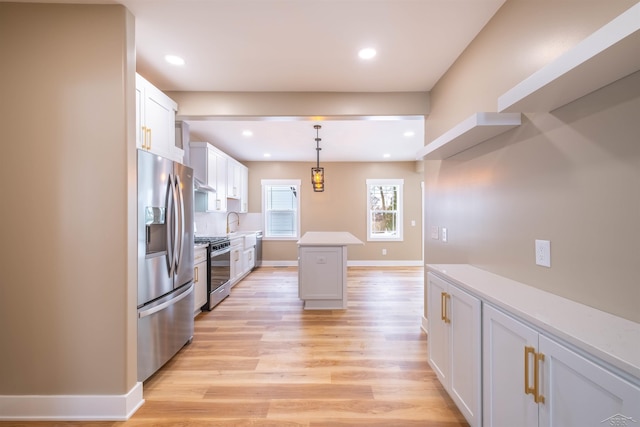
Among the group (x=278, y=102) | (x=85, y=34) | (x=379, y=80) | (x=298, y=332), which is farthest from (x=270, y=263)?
(x=85, y=34)

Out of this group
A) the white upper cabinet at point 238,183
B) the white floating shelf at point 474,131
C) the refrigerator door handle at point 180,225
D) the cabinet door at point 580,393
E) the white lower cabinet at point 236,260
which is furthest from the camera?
→ the white upper cabinet at point 238,183

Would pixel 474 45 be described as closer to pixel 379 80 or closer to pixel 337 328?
pixel 379 80

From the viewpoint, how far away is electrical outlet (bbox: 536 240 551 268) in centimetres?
141

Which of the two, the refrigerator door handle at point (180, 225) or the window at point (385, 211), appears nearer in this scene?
the refrigerator door handle at point (180, 225)

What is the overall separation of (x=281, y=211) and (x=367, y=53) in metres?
5.31

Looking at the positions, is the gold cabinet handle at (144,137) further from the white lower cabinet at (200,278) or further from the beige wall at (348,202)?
the beige wall at (348,202)

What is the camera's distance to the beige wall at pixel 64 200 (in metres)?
1.77

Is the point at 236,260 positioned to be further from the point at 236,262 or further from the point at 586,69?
the point at 586,69

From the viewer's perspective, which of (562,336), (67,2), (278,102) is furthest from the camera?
(278,102)

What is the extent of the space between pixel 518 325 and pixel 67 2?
3101 mm

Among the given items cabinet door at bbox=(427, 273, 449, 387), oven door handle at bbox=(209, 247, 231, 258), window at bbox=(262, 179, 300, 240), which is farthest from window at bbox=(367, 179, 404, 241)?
cabinet door at bbox=(427, 273, 449, 387)

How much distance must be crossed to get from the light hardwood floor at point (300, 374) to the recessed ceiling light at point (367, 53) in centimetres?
261

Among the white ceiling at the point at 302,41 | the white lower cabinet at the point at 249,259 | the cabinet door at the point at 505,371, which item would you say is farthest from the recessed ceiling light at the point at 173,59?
the white lower cabinet at the point at 249,259

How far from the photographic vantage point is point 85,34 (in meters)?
1.81
